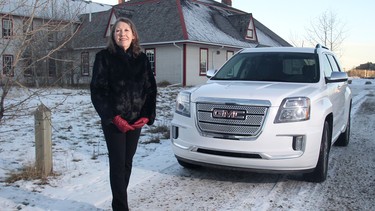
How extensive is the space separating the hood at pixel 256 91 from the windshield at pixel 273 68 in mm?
389

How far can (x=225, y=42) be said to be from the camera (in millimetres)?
28125

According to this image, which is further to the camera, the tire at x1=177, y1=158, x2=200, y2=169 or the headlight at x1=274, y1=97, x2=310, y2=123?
the tire at x1=177, y1=158, x2=200, y2=169

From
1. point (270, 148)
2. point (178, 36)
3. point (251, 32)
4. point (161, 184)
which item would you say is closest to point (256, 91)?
point (270, 148)

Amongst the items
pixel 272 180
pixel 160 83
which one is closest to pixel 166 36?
pixel 160 83

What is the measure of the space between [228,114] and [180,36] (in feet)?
67.6

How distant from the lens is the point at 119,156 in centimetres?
382

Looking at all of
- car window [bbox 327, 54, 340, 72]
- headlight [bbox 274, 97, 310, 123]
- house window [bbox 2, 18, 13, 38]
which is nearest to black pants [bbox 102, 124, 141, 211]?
house window [bbox 2, 18, 13, 38]

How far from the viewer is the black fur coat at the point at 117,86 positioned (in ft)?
12.1

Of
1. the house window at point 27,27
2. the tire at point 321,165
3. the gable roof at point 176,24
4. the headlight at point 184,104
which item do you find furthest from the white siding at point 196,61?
the house window at point 27,27

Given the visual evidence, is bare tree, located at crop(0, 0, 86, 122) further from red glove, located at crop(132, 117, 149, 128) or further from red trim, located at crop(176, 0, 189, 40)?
red trim, located at crop(176, 0, 189, 40)

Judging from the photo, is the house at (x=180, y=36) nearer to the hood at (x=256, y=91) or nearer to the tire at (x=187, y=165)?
the tire at (x=187, y=165)

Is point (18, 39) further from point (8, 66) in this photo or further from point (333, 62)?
point (333, 62)

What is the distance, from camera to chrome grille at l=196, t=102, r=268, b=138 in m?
4.89

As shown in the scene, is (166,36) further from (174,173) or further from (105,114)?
(105,114)
